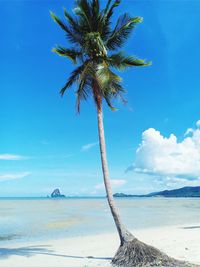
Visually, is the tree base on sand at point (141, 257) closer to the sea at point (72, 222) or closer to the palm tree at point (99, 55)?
the palm tree at point (99, 55)

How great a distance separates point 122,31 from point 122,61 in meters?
1.16

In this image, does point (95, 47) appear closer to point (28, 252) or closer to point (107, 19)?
point (107, 19)

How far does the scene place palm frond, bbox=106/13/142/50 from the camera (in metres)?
13.1

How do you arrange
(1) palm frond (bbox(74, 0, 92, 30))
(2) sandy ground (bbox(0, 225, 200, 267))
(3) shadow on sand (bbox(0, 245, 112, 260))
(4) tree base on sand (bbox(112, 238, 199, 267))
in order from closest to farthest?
(4) tree base on sand (bbox(112, 238, 199, 267)) → (2) sandy ground (bbox(0, 225, 200, 267)) → (1) palm frond (bbox(74, 0, 92, 30)) → (3) shadow on sand (bbox(0, 245, 112, 260))

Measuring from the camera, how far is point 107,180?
12.3 metres

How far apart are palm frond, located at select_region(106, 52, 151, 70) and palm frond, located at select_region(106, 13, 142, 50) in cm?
59

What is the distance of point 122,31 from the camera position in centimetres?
1320

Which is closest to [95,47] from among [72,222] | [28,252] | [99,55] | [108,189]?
[99,55]

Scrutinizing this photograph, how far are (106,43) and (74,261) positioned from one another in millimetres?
7999

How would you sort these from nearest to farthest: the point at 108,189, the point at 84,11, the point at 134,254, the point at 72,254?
the point at 134,254, the point at 108,189, the point at 84,11, the point at 72,254

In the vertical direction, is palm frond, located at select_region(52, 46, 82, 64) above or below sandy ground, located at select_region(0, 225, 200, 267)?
above

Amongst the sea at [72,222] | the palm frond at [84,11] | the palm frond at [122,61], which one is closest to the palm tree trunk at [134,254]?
the palm frond at [122,61]

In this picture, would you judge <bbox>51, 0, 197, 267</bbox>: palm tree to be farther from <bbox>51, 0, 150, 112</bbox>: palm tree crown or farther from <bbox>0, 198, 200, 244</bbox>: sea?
<bbox>0, 198, 200, 244</bbox>: sea

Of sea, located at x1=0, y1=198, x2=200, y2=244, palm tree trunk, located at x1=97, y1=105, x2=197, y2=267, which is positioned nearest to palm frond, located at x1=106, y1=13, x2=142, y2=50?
palm tree trunk, located at x1=97, y1=105, x2=197, y2=267
